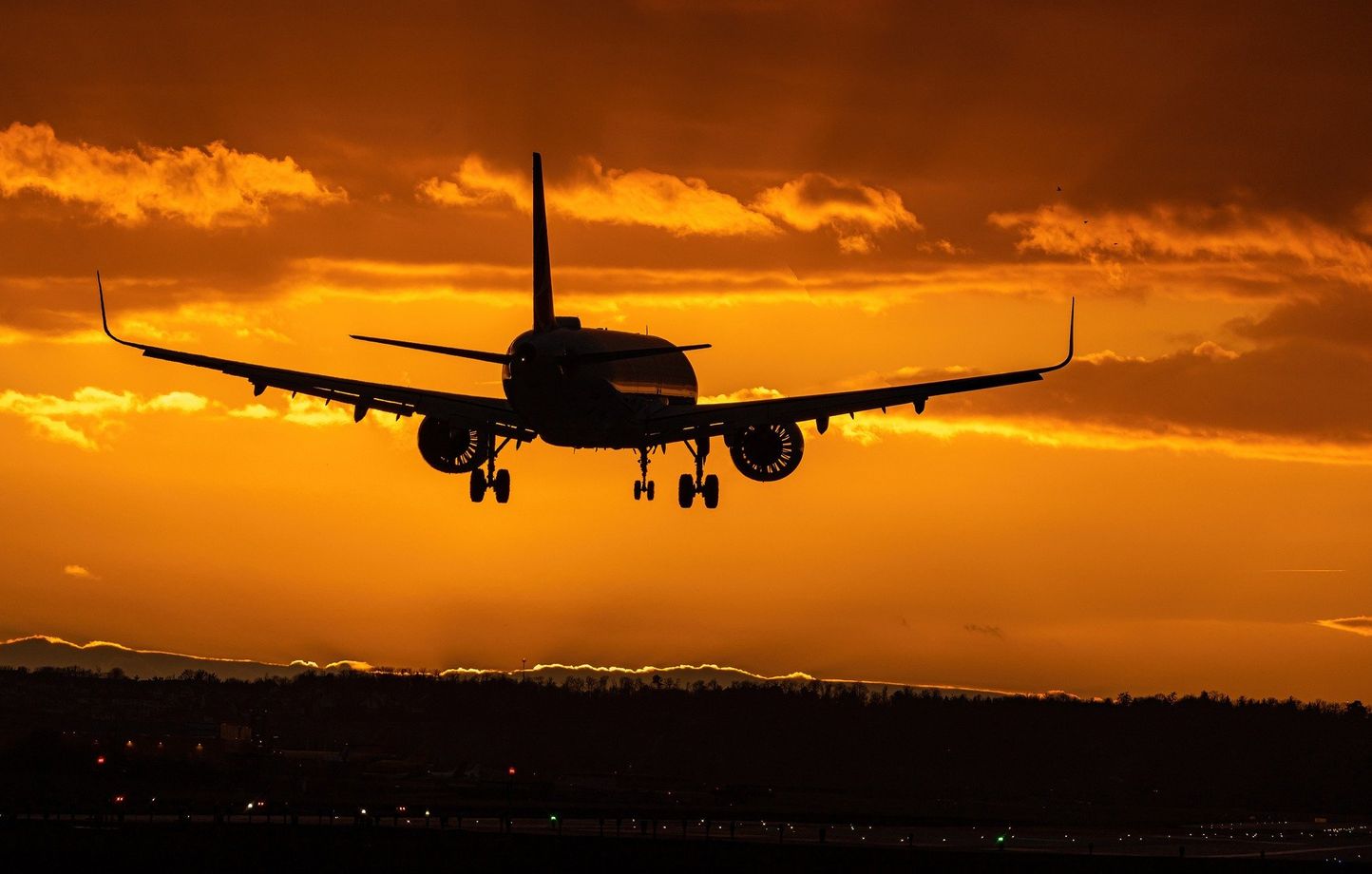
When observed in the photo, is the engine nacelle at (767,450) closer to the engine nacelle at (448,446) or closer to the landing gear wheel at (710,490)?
the landing gear wheel at (710,490)

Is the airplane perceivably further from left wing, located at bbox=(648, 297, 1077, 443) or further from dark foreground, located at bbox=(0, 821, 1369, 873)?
dark foreground, located at bbox=(0, 821, 1369, 873)

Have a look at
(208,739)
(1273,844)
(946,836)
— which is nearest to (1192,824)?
(1273,844)

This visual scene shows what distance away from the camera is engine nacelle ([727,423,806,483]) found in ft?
325

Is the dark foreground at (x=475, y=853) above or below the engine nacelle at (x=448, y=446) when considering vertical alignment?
below

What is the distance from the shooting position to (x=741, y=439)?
325 ft

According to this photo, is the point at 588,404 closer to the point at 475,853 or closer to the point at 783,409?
the point at 783,409

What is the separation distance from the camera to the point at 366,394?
305 ft

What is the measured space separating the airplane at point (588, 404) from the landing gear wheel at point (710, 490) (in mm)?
47

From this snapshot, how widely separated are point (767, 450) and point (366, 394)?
20.9 metres

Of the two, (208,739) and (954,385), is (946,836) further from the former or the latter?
(208,739)

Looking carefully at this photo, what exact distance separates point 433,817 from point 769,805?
48.0 metres

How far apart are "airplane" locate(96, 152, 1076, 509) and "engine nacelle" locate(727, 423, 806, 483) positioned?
0.05 metres

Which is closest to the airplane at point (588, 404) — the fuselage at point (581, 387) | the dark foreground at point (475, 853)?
the fuselage at point (581, 387)

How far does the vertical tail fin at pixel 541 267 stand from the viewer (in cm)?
9675
